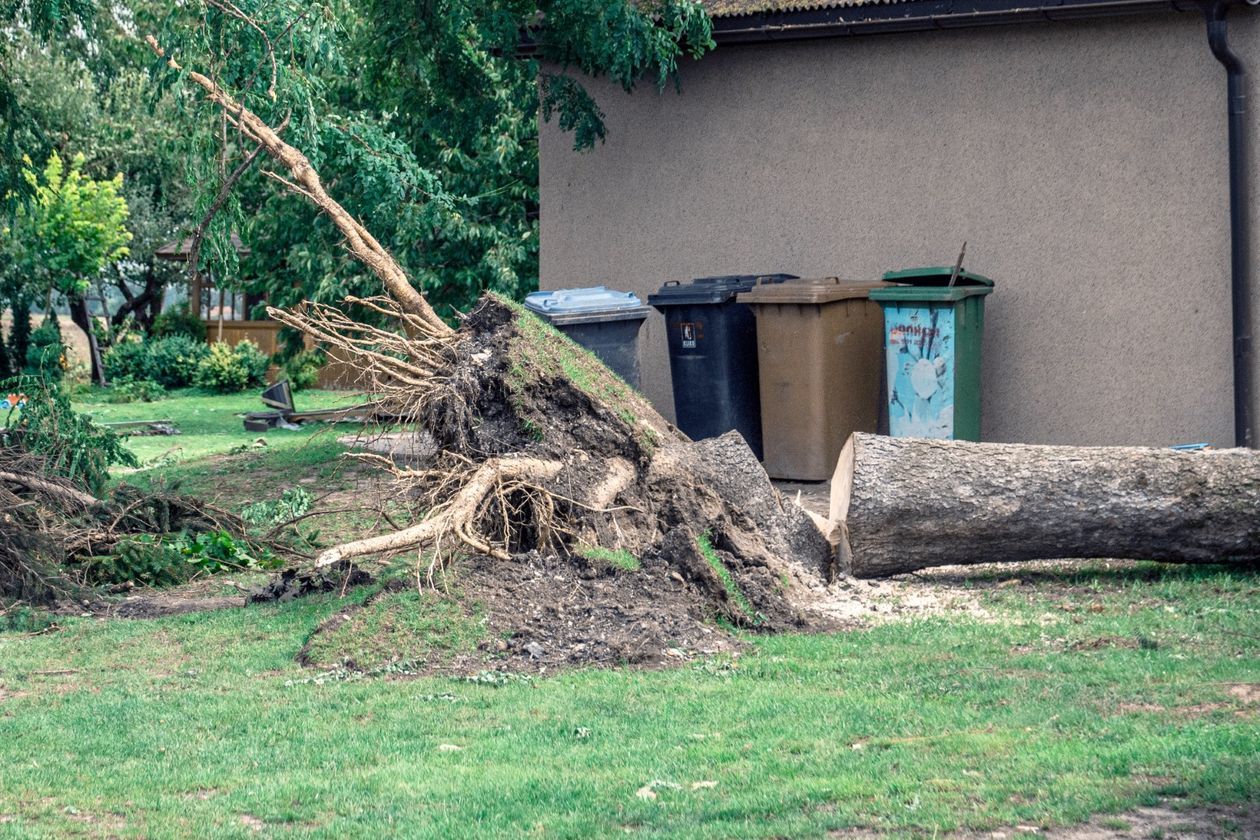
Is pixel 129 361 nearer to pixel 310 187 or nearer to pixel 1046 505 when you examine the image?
pixel 310 187

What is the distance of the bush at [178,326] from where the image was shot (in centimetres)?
3247

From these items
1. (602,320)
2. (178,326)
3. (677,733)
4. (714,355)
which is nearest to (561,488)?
(677,733)

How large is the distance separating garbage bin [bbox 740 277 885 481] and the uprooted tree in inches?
121

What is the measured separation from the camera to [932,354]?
11.0 meters

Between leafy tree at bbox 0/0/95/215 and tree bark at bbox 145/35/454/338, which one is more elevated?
leafy tree at bbox 0/0/95/215

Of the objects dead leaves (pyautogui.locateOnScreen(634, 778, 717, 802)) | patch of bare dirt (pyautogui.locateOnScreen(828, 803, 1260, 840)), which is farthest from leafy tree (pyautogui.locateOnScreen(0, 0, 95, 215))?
patch of bare dirt (pyautogui.locateOnScreen(828, 803, 1260, 840))

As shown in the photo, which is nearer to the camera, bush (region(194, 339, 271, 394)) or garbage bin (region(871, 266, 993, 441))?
garbage bin (region(871, 266, 993, 441))

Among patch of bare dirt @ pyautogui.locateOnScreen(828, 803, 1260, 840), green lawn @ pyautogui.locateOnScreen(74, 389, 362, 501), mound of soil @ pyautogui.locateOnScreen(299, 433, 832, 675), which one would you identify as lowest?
patch of bare dirt @ pyautogui.locateOnScreen(828, 803, 1260, 840)

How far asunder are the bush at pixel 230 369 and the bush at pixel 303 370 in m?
1.26

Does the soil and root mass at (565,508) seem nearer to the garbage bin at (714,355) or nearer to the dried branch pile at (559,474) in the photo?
the dried branch pile at (559,474)

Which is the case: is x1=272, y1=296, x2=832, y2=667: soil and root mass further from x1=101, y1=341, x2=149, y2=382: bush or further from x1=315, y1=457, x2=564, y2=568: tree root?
x1=101, y1=341, x2=149, y2=382: bush

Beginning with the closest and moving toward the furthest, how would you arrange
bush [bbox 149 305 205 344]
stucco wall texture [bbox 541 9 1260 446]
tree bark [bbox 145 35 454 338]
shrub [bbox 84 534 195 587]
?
shrub [bbox 84 534 195 587], tree bark [bbox 145 35 454 338], stucco wall texture [bbox 541 9 1260 446], bush [bbox 149 305 205 344]

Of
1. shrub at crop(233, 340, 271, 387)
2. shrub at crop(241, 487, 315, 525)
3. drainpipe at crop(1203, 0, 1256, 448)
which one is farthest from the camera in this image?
shrub at crop(233, 340, 271, 387)

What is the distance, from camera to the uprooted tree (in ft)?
24.0
